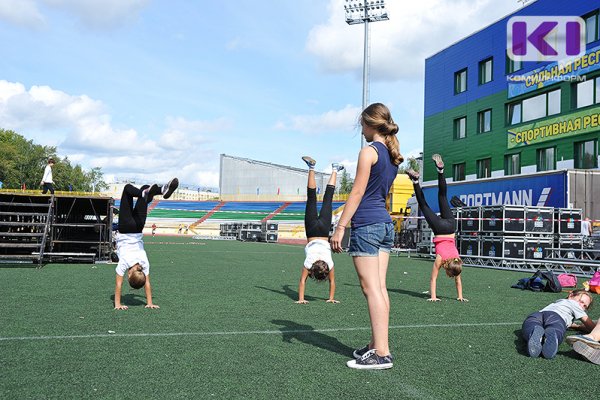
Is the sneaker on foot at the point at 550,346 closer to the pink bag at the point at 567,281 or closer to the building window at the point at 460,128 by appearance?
the pink bag at the point at 567,281

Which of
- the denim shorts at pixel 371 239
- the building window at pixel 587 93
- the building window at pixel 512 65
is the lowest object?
the denim shorts at pixel 371 239

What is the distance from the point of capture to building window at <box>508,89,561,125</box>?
27.7m

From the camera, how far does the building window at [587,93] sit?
81.8 feet

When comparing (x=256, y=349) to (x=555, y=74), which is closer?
(x=256, y=349)

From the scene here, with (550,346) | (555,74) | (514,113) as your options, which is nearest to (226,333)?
(550,346)

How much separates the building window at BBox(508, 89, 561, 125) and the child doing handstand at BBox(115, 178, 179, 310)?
25493 millimetres

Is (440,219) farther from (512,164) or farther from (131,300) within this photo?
(512,164)

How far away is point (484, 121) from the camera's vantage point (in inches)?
1319

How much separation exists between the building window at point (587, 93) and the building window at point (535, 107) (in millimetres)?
1168

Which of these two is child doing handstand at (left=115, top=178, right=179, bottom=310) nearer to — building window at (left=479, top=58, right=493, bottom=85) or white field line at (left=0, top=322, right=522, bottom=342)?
white field line at (left=0, top=322, right=522, bottom=342)

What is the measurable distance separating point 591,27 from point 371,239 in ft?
86.4

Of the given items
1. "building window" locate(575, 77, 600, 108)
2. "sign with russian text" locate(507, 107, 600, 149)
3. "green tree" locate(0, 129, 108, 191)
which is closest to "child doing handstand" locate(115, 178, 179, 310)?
"sign with russian text" locate(507, 107, 600, 149)

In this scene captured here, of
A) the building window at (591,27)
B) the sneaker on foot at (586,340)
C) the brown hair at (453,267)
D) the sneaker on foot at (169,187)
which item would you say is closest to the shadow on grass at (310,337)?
the sneaker on foot at (586,340)

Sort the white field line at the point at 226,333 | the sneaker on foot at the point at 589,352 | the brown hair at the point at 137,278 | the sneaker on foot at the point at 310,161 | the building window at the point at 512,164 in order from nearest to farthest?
the sneaker on foot at the point at 589,352
the white field line at the point at 226,333
the brown hair at the point at 137,278
the sneaker on foot at the point at 310,161
the building window at the point at 512,164
